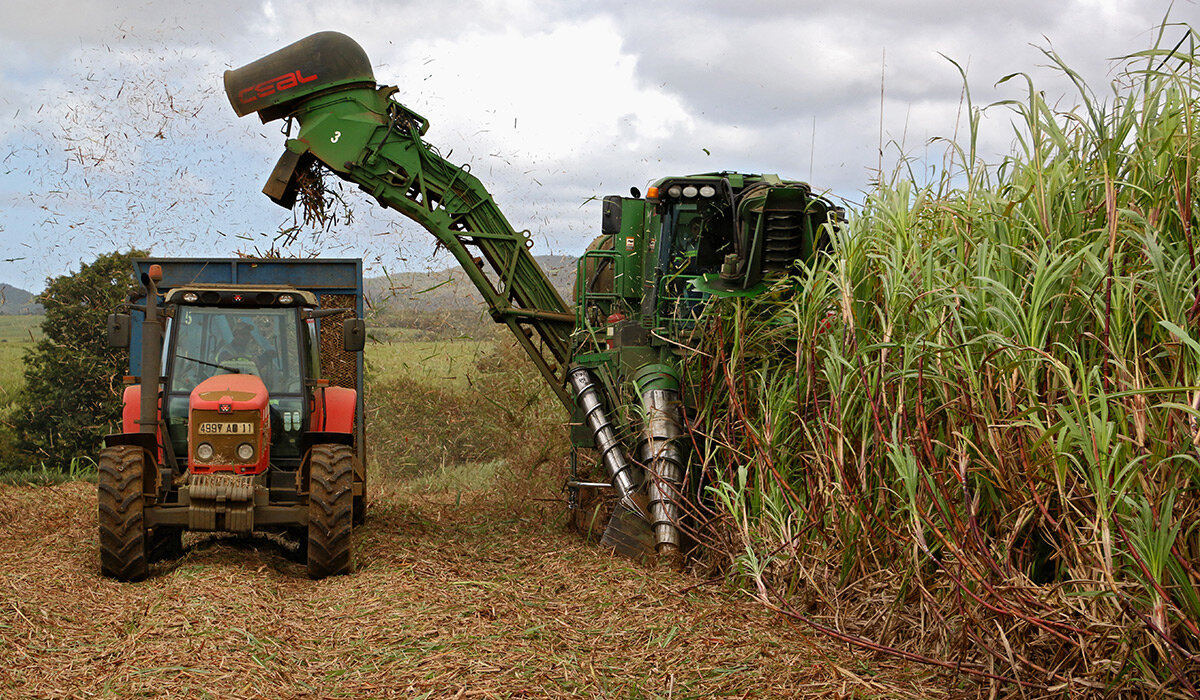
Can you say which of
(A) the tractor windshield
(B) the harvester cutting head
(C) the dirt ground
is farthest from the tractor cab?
(B) the harvester cutting head

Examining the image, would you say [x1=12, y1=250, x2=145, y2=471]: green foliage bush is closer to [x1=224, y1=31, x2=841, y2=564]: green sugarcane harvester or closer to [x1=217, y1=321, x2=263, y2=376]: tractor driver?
[x1=224, y1=31, x2=841, y2=564]: green sugarcane harvester

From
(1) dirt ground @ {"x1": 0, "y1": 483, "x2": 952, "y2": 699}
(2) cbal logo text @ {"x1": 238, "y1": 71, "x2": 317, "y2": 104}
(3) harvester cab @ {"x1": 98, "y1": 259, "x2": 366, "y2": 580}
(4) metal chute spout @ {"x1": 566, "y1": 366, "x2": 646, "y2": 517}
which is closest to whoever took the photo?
(1) dirt ground @ {"x1": 0, "y1": 483, "x2": 952, "y2": 699}

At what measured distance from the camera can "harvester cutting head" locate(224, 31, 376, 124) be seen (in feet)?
27.6

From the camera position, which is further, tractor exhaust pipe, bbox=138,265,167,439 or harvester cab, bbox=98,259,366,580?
tractor exhaust pipe, bbox=138,265,167,439

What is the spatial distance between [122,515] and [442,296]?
5.55 metres

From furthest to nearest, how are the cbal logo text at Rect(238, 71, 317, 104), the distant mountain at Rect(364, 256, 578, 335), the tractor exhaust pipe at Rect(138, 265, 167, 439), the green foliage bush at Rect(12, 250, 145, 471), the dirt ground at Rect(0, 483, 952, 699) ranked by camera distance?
the green foliage bush at Rect(12, 250, 145, 471)
the distant mountain at Rect(364, 256, 578, 335)
the cbal logo text at Rect(238, 71, 317, 104)
the tractor exhaust pipe at Rect(138, 265, 167, 439)
the dirt ground at Rect(0, 483, 952, 699)

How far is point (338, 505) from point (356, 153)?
11.4 ft

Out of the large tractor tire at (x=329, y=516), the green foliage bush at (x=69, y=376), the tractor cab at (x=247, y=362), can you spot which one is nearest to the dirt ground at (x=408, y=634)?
the large tractor tire at (x=329, y=516)

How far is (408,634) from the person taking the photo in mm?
4730

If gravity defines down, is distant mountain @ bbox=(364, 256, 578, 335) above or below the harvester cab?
above

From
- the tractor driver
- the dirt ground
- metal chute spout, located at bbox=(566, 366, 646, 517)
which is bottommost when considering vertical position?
the dirt ground

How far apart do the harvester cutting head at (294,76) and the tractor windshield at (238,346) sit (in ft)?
7.64

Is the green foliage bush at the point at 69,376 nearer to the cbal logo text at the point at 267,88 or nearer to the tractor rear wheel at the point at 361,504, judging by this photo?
the cbal logo text at the point at 267,88

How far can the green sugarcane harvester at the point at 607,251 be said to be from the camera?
21.7ft
